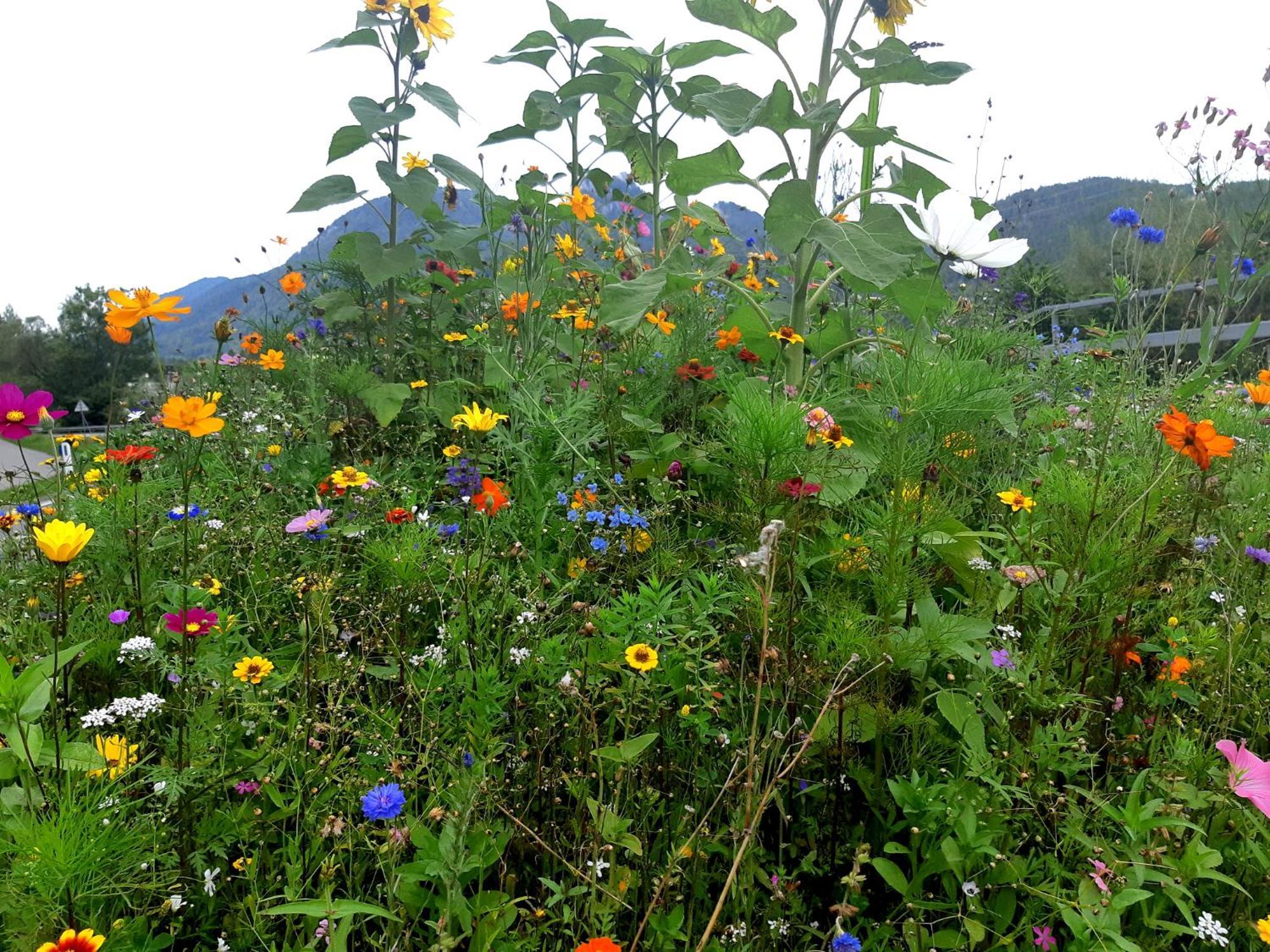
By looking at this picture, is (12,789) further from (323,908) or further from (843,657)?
(843,657)

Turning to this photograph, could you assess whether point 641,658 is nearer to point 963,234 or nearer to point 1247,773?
point 1247,773

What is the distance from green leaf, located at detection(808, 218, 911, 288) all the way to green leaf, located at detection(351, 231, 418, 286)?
1796 millimetres

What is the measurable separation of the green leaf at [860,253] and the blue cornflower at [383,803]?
138 cm

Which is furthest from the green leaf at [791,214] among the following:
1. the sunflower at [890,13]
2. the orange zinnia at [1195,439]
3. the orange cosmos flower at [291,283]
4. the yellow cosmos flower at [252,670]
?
the orange cosmos flower at [291,283]

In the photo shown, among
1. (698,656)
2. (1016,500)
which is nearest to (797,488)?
(698,656)

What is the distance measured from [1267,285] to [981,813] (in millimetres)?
16429

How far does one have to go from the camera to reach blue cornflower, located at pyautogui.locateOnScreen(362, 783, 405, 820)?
0.93 m

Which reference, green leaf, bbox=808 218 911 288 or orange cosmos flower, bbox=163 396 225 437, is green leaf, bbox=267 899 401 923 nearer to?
orange cosmos flower, bbox=163 396 225 437

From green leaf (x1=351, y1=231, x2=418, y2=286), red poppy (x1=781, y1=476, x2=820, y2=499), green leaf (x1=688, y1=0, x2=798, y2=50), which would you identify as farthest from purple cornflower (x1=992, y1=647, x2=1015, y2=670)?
green leaf (x1=351, y1=231, x2=418, y2=286)

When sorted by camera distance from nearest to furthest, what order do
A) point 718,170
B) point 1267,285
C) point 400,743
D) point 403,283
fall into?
1. point 400,743
2. point 718,170
3. point 403,283
4. point 1267,285

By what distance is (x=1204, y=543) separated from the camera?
1.84 m

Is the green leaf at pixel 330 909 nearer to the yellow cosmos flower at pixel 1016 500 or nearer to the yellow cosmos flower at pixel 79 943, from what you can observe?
the yellow cosmos flower at pixel 79 943

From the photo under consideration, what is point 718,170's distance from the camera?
6.91 feet

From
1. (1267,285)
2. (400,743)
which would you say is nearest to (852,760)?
(400,743)
